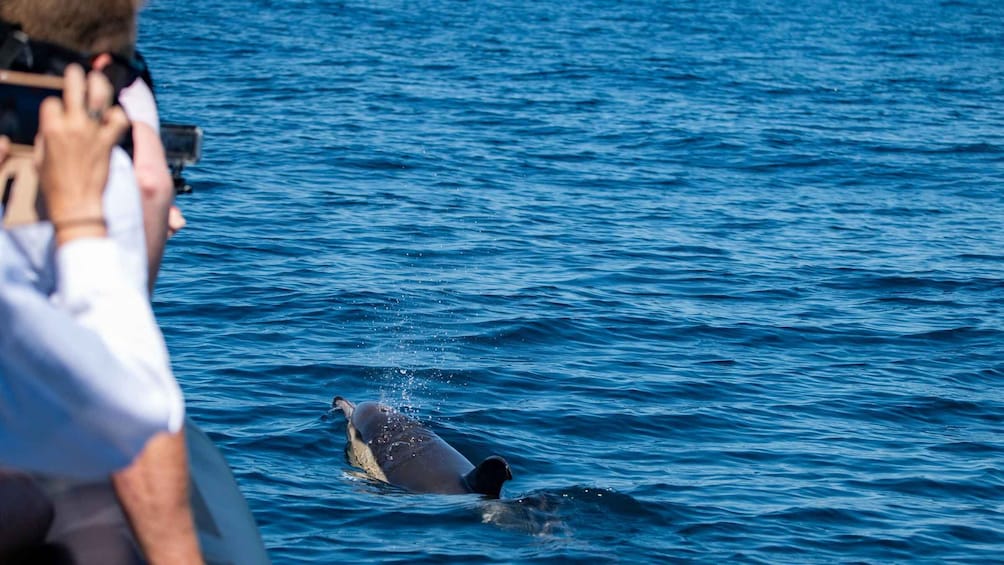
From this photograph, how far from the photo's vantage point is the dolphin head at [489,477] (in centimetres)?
772

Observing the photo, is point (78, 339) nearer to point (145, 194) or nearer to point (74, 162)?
point (74, 162)

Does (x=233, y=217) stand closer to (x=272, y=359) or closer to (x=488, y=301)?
(x=488, y=301)

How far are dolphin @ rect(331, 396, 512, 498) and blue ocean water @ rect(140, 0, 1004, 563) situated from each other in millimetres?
128

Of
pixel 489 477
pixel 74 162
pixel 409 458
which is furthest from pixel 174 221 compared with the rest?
pixel 409 458

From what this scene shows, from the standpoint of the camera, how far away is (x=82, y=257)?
245cm

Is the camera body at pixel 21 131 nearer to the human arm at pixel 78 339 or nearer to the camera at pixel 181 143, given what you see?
the human arm at pixel 78 339

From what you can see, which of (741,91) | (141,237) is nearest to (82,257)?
(141,237)

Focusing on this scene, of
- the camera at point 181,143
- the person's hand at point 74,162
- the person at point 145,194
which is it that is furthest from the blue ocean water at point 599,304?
the person's hand at point 74,162

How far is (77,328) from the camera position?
236 centimetres

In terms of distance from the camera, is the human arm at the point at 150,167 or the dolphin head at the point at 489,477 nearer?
the human arm at the point at 150,167

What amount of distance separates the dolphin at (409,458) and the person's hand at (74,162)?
5371mm

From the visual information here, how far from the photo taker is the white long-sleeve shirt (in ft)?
7.73

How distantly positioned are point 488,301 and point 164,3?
25850mm

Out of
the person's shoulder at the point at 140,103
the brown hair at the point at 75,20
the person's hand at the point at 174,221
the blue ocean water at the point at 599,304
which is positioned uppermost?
the brown hair at the point at 75,20
